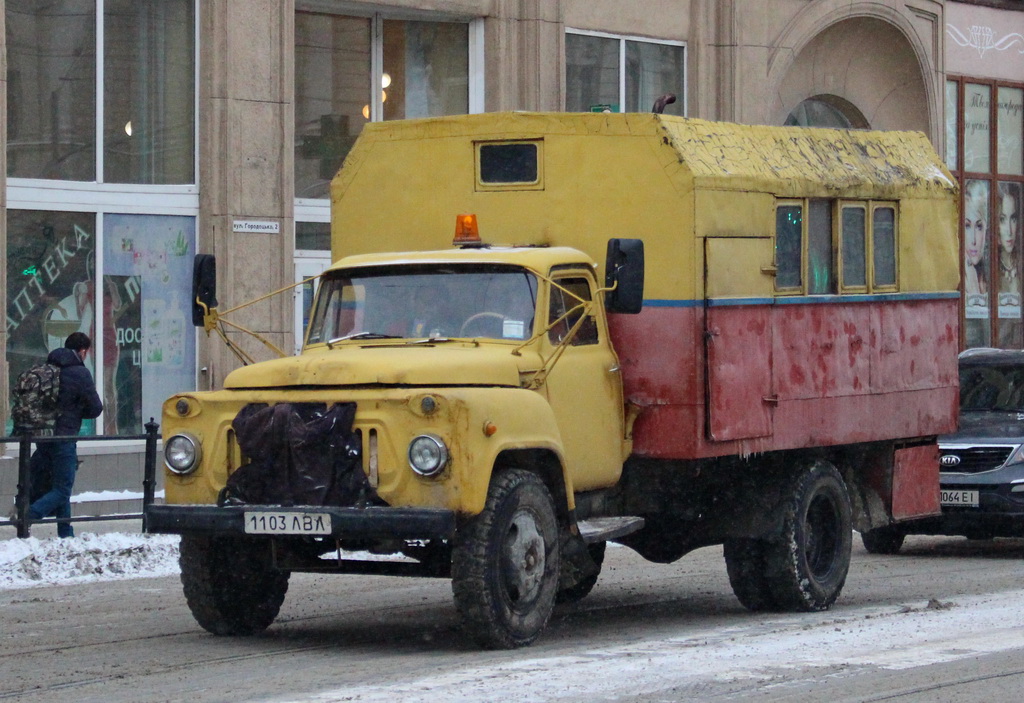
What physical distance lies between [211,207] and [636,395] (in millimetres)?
10028

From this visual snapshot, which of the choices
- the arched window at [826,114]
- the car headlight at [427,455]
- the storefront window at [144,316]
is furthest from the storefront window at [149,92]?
the car headlight at [427,455]

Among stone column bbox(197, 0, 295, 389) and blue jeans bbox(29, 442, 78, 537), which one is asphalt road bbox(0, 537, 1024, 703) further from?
stone column bbox(197, 0, 295, 389)

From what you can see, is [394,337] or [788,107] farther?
[788,107]

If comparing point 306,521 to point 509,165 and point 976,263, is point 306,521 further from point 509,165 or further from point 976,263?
point 976,263

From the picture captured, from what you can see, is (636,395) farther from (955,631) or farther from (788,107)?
(788,107)

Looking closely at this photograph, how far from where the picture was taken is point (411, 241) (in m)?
11.8

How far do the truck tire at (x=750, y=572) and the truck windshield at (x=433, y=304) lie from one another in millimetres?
2587

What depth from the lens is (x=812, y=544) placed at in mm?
12234

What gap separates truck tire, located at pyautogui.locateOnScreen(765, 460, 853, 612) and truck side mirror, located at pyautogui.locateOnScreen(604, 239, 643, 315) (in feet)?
7.67

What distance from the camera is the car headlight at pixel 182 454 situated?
9930mm

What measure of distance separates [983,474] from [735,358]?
5120 millimetres

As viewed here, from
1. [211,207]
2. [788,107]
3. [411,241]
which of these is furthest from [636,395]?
[788,107]

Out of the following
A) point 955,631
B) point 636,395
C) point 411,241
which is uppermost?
point 411,241

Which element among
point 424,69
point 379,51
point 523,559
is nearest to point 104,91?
point 379,51
